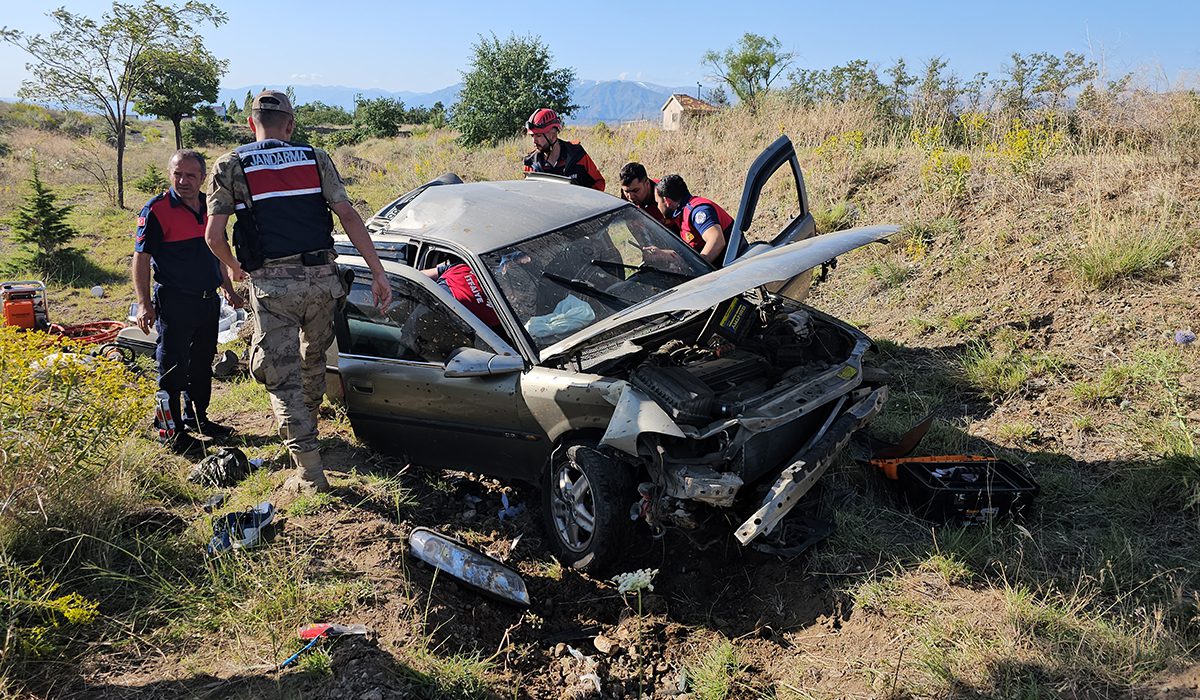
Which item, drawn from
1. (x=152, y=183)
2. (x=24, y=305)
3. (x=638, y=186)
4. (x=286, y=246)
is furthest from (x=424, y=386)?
(x=152, y=183)

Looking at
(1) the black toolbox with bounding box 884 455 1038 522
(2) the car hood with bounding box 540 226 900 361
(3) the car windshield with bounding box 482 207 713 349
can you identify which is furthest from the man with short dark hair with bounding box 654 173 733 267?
(1) the black toolbox with bounding box 884 455 1038 522

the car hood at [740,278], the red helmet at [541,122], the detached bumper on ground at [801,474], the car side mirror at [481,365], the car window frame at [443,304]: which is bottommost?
the detached bumper on ground at [801,474]

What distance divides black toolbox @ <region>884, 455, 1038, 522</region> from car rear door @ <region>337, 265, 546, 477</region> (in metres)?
1.82

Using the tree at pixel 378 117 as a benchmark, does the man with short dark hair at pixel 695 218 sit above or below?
below

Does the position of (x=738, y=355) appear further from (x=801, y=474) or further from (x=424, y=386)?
(x=424, y=386)

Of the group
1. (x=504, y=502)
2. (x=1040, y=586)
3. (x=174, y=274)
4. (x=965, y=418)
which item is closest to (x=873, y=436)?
(x=965, y=418)

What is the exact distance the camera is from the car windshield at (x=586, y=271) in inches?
149

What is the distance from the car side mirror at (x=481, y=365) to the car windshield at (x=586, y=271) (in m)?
0.17

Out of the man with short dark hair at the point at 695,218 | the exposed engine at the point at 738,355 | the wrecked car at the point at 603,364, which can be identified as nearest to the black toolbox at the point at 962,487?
the wrecked car at the point at 603,364

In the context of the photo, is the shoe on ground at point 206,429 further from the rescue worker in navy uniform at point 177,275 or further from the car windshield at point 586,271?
the car windshield at point 586,271

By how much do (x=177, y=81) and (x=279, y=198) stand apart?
19.4 m

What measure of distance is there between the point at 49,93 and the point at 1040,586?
1939 centimetres

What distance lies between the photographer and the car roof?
4.18 m

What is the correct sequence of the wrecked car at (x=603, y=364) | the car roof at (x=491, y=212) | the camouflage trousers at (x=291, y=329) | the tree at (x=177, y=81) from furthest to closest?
1. the tree at (x=177, y=81)
2. the car roof at (x=491, y=212)
3. the camouflage trousers at (x=291, y=329)
4. the wrecked car at (x=603, y=364)
